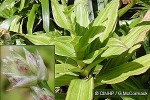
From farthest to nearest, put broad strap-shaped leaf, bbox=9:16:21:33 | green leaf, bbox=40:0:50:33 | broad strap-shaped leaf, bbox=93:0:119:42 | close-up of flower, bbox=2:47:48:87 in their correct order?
broad strap-shaped leaf, bbox=9:16:21:33 < green leaf, bbox=40:0:50:33 < broad strap-shaped leaf, bbox=93:0:119:42 < close-up of flower, bbox=2:47:48:87

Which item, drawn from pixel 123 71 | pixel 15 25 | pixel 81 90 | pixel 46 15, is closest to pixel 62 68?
pixel 81 90

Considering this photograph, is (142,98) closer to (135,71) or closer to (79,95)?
(135,71)

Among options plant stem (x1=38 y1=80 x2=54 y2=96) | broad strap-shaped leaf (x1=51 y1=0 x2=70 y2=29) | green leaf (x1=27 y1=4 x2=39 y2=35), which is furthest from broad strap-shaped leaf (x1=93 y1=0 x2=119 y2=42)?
green leaf (x1=27 y1=4 x2=39 y2=35)

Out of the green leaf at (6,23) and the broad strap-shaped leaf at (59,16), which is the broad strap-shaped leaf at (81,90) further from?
the green leaf at (6,23)

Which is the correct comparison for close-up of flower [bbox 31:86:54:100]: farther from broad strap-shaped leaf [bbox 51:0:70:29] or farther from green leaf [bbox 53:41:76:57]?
broad strap-shaped leaf [bbox 51:0:70:29]

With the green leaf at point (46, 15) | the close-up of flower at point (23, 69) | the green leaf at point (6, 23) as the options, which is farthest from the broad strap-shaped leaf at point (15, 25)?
the close-up of flower at point (23, 69)

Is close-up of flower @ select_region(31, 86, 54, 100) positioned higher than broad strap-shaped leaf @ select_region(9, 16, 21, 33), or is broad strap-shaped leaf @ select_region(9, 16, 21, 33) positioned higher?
broad strap-shaped leaf @ select_region(9, 16, 21, 33)

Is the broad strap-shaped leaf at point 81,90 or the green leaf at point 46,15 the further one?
the green leaf at point 46,15
